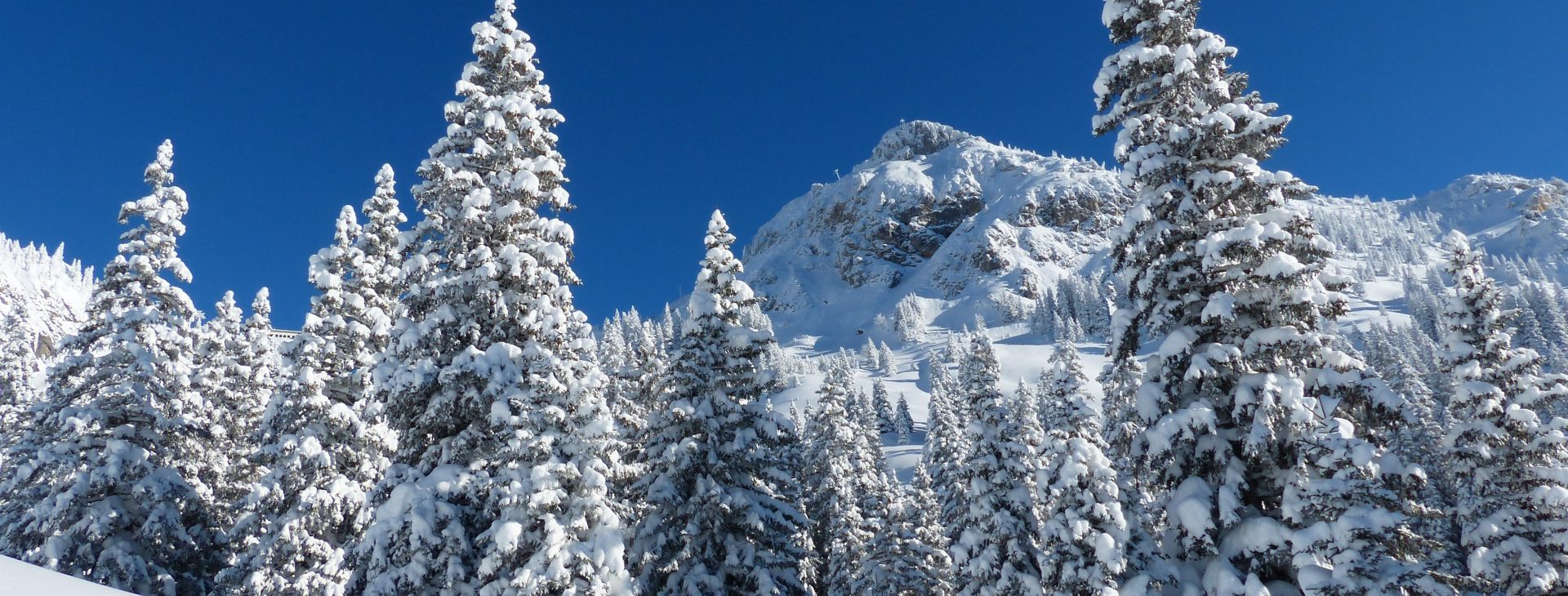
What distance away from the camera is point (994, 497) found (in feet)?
82.2

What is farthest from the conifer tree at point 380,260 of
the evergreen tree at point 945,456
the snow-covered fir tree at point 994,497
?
the evergreen tree at point 945,456

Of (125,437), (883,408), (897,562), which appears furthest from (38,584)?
(883,408)

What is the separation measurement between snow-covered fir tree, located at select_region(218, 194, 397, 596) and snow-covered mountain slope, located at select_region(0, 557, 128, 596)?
1797cm

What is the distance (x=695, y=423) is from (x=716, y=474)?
157 centimetres

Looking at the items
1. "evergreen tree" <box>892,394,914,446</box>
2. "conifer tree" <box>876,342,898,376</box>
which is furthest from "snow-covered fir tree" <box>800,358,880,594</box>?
"conifer tree" <box>876,342,898,376</box>

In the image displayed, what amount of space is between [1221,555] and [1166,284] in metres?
4.43

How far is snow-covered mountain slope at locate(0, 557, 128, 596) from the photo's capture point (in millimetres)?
3346

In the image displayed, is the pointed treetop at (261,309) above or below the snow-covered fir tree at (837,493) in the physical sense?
above

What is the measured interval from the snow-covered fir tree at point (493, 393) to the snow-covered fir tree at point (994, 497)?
1313 cm

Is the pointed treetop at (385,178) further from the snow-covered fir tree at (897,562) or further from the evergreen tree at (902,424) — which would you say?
the evergreen tree at (902,424)

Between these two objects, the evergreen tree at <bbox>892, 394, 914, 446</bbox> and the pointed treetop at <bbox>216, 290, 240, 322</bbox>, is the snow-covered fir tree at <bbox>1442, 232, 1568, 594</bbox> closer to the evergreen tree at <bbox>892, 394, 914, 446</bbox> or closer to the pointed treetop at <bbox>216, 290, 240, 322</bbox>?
the pointed treetop at <bbox>216, 290, 240, 322</bbox>

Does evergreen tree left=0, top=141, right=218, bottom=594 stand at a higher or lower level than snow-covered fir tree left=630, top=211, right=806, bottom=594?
higher

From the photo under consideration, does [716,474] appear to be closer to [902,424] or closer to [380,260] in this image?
[380,260]

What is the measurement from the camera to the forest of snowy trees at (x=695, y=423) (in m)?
12.1
